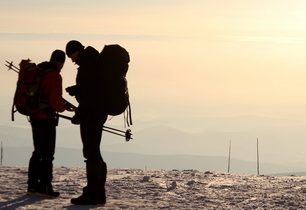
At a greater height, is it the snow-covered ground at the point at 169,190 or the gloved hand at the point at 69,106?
the gloved hand at the point at 69,106

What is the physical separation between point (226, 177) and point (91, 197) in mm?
4767

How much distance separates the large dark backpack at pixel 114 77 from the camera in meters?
8.24

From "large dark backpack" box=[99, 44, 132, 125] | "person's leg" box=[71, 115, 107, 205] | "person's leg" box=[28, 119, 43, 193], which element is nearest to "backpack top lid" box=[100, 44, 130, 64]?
"large dark backpack" box=[99, 44, 132, 125]

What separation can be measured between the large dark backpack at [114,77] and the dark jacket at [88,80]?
79 millimetres

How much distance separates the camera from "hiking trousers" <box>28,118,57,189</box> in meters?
8.84

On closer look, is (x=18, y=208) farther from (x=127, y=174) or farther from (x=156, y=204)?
(x=127, y=174)

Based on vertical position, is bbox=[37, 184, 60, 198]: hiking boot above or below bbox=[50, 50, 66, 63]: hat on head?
below

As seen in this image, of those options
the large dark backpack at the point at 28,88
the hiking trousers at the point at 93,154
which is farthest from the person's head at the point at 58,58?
the hiking trousers at the point at 93,154

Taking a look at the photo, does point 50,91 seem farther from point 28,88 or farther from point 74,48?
point 74,48

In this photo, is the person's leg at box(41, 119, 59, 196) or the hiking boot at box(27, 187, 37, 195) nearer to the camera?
the person's leg at box(41, 119, 59, 196)

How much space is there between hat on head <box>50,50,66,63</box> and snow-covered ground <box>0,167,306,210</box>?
6.13 feet

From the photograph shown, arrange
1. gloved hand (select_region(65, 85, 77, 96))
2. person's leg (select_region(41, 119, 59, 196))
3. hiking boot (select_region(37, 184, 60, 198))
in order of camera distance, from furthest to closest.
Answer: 1. hiking boot (select_region(37, 184, 60, 198))
2. person's leg (select_region(41, 119, 59, 196))
3. gloved hand (select_region(65, 85, 77, 96))

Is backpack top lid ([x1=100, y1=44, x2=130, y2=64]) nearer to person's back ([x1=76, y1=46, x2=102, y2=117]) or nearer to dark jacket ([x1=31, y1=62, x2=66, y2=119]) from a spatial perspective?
person's back ([x1=76, y1=46, x2=102, y2=117])

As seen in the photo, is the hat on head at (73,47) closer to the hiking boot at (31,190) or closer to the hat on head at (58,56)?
the hat on head at (58,56)
